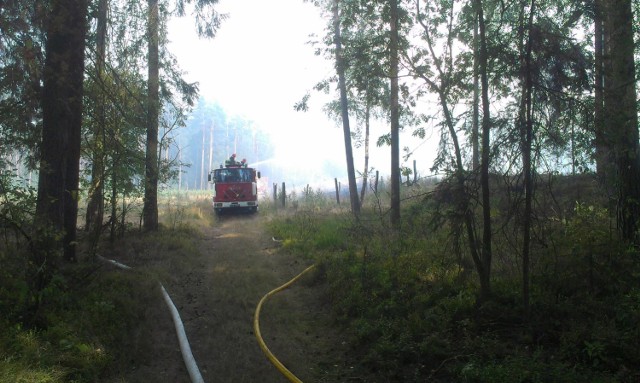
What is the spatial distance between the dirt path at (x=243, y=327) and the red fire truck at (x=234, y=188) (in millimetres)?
10652

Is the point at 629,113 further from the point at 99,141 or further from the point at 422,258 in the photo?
the point at 99,141

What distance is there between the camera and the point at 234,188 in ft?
70.3

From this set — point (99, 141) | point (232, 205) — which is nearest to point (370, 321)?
point (99, 141)

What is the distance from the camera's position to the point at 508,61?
17.4ft

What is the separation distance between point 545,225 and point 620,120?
1.53m

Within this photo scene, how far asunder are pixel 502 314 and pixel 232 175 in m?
18.0

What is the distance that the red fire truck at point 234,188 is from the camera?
70.0ft

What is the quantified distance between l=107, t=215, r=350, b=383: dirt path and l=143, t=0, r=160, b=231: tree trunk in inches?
116

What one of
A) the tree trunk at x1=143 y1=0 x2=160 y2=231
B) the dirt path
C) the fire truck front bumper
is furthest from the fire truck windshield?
the dirt path

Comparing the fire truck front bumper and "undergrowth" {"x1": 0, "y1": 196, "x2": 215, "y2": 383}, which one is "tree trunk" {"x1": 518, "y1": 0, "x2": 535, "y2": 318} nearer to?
"undergrowth" {"x1": 0, "y1": 196, "x2": 215, "y2": 383}

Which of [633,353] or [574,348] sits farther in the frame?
→ [574,348]

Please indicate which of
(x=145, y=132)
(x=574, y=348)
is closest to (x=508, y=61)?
(x=574, y=348)

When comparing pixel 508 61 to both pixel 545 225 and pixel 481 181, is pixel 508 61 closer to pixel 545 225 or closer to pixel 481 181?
pixel 481 181

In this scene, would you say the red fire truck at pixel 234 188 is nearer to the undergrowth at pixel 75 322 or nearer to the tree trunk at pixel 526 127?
the undergrowth at pixel 75 322
